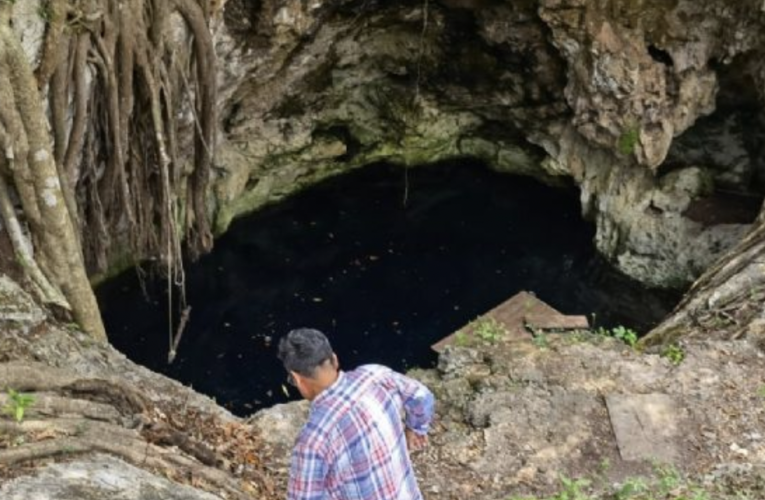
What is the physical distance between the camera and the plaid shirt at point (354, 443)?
3.72m

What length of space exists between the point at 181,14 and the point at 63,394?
3.62 metres

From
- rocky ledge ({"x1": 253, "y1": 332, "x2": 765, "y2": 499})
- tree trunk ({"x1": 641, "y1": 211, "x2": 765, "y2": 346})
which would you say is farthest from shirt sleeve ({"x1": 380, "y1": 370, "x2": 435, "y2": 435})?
tree trunk ({"x1": 641, "y1": 211, "x2": 765, "y2": 346})

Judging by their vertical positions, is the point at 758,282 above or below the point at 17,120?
below

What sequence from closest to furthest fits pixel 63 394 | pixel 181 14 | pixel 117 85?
pixel 63 394, pixel 117 85, pixel 181 14

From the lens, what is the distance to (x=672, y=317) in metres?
8.22

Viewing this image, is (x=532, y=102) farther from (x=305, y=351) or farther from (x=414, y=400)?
(x=305, y=351)

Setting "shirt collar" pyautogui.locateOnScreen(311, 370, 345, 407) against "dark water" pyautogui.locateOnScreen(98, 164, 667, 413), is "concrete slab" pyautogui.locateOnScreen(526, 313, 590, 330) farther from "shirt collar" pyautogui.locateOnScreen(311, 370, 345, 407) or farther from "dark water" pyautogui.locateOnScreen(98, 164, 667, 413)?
"shirt collar" pyautogui.locateOnScreen(311, 370, 345, 407)

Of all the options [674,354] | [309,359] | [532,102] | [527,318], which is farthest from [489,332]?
[532,102]

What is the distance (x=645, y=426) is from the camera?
6.46 metres

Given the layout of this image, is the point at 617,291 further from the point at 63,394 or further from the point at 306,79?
the point at 63,394

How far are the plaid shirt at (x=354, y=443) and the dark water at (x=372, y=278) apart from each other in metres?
6.10

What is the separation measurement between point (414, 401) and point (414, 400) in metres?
0.01

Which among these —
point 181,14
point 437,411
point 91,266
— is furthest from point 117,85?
point 437,411

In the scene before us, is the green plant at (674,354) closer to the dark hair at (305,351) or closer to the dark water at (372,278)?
the dark water at (372,278)
